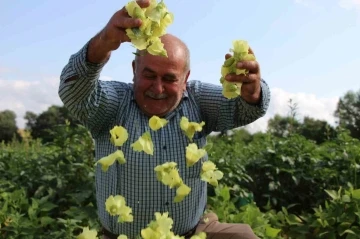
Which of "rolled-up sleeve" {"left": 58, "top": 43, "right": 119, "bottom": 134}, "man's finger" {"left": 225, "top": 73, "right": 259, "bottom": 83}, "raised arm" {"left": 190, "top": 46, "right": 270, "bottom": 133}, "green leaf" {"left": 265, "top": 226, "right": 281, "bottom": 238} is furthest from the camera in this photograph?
"green leaf" {"left": 265, "top": 226, "right": 281, "bottom": 238}

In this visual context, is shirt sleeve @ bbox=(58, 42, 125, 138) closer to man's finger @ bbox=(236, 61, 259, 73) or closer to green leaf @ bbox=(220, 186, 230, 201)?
man's finger @ bbox=(236, 61, 259, 73)

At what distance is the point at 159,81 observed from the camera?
198 cm

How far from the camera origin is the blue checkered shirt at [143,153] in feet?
6.70

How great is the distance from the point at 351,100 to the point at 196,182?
131ft

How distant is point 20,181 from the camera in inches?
166

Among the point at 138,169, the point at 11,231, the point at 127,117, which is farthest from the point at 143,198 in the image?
the point at 11,231

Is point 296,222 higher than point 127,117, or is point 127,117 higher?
point 127,117

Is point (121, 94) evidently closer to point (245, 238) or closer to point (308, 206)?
point (245, 238)

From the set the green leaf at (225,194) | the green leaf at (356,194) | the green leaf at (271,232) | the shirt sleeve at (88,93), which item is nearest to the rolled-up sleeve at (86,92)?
the shirt sleeve at (88,93)

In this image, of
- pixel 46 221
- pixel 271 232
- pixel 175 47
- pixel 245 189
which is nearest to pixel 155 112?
pixel 175 47

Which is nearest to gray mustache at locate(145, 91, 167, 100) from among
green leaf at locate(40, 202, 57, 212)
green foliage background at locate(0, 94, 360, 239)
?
green foliage background at locate(0, 94, 360, 239)

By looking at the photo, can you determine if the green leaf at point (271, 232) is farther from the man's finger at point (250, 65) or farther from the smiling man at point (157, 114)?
the man's finger at point (250, 65)

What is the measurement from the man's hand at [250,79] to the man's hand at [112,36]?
1.00 feet

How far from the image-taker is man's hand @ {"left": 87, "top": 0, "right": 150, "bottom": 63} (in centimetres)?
122
